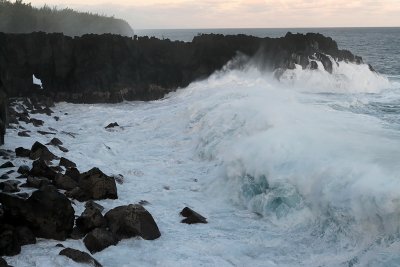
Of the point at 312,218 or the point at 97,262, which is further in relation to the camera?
the point at 312,218

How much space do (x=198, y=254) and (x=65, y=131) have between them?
1221 centimetres

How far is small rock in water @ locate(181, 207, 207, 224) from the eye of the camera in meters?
9.59

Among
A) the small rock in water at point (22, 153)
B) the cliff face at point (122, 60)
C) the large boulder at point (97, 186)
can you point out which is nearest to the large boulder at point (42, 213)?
the large boulder at point (97, 186)

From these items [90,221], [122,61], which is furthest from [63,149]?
A: [122,61]

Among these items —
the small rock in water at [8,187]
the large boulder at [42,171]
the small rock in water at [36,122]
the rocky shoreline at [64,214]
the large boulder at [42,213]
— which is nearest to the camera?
the rocky shoreline at [64,214]

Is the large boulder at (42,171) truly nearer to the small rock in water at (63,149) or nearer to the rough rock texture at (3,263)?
the small rock in water at (63,149)

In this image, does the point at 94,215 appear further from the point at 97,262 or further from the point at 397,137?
the point at 397,137

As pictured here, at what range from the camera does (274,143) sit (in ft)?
40.7

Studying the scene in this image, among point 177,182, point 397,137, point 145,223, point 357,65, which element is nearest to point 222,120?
point 177,182

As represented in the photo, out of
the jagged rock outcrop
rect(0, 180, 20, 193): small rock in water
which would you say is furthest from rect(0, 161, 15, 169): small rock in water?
the jagged rock outcrop

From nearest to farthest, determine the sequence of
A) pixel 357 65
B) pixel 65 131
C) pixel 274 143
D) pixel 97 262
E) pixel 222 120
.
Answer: pixel 97 262 → pixel 274 143 → pixel 222 120 → pixel 65 131 → pixel 357 65

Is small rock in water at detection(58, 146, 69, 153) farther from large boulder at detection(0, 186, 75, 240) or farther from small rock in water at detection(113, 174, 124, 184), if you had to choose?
large boulder at detection(0, 186, 75, 240)

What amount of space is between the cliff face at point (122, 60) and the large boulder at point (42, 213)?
1827cm

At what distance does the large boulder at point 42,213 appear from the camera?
7820mm
